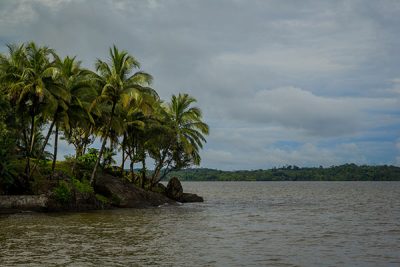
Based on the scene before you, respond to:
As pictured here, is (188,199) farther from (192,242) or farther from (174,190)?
(192,242)

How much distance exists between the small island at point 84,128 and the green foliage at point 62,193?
72 mm

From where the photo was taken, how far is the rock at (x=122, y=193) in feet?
129

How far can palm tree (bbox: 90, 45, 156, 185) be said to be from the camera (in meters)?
38.1

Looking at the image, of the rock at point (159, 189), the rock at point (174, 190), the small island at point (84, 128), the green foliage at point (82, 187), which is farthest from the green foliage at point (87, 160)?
the rock at point (174, 190)

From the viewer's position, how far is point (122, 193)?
40.3 m

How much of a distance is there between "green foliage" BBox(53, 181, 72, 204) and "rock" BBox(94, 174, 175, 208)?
17.4ft

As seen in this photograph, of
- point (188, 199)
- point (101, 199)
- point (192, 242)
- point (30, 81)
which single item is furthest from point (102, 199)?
point (192, 242)

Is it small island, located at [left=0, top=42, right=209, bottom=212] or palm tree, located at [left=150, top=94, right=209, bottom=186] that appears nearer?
small island, located at [left=0, top=42, right=209, bottom=212]

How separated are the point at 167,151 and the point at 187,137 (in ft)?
9.10

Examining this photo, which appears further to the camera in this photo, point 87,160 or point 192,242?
point 87,160

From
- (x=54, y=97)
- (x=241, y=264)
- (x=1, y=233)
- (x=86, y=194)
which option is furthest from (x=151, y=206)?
(x=241, y=264)

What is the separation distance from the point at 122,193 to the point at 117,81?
9691 mm

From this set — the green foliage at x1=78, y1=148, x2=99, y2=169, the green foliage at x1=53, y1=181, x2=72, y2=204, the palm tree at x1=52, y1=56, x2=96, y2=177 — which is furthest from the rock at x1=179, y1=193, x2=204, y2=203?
the green foliage at x1=53, y1=181, x2=72, y2=204

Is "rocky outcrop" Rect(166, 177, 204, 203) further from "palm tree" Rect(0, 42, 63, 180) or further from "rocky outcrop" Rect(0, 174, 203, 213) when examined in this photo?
"palm tree" Rect(0, 42, 63, 180)
